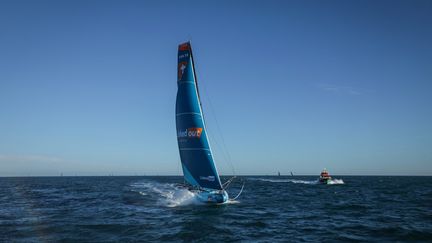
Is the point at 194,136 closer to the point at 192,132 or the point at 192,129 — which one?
the point at 192,132

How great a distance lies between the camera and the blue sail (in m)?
29.4

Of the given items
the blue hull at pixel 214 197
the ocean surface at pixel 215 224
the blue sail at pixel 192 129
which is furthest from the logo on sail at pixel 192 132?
the ocean surface at pixel 215 224

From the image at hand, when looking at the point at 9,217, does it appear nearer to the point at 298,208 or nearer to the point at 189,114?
the point at 189,114

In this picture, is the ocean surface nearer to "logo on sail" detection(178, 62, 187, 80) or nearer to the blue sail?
the blue sail

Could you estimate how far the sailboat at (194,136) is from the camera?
2944 cm

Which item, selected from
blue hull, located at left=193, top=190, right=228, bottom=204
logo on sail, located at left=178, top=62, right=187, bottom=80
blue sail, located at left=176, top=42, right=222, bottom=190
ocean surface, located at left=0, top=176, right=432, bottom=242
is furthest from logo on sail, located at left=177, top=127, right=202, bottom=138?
ocean surface, located at left=0, top=176, right=432, bottom=242

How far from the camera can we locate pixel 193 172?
100 feet

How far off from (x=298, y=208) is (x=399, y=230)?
1160 cm

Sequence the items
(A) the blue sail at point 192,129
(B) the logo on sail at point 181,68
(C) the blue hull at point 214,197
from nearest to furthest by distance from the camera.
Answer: (A) the blue sail at point 192,129 < (C) the blue hull at point 214,197 < (B) the logo on sail at point 181,68

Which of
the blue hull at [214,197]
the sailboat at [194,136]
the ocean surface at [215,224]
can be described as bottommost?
the ocean surface at [215,224]

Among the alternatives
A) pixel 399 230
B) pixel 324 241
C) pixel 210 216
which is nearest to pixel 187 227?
pixel 210 216

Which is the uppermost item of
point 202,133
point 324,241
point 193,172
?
point 202,133

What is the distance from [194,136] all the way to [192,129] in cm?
63

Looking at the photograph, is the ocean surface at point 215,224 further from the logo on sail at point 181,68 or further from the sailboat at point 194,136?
the logo on sail at point 181,68
